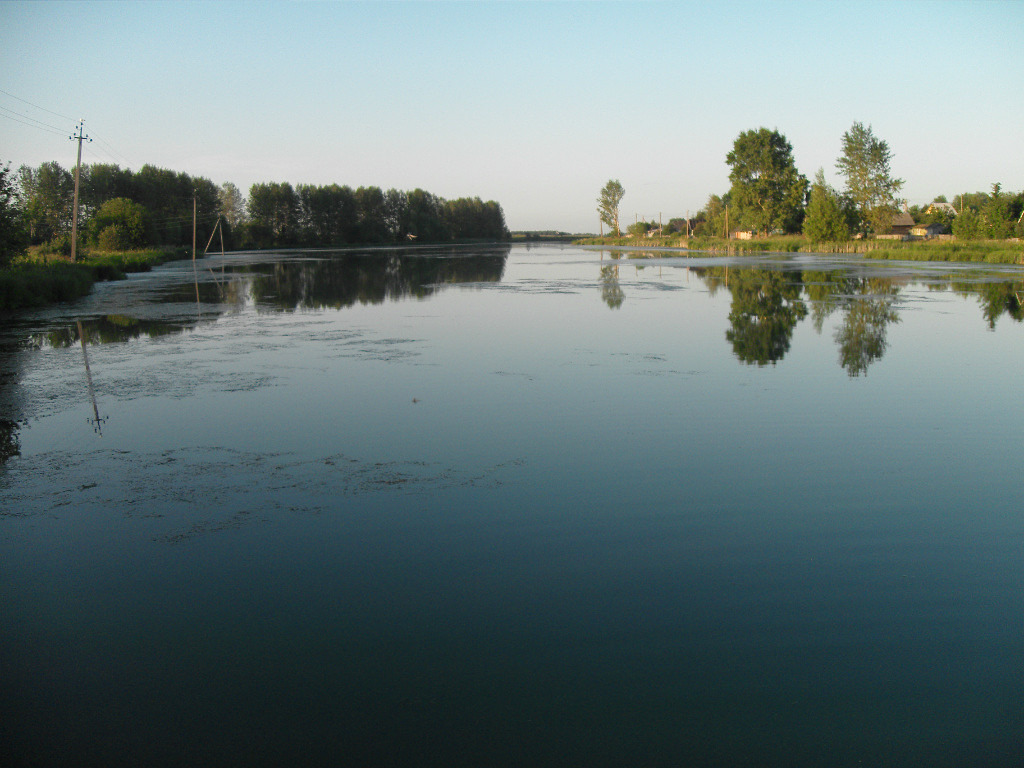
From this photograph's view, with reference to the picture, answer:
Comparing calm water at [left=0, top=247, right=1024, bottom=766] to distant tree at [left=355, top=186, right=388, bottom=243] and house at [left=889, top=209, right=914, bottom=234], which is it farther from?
distant tree at [left=355, top=186, right=388, bottom=243]

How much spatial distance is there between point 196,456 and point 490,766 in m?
4.78

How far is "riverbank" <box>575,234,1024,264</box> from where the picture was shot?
1570 inches

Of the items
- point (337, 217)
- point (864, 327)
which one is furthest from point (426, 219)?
point (864, 327)

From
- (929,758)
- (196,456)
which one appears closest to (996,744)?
(929,758)

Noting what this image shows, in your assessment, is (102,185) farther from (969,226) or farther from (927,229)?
(927,229)

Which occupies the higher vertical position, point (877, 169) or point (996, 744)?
point (877, 169)

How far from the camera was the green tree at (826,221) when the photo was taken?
54906 mm

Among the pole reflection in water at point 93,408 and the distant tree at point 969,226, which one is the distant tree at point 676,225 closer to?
the distant tree at point 969,226

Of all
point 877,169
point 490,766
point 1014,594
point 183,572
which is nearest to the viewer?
point 490,766

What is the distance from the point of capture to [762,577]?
4.43 metres

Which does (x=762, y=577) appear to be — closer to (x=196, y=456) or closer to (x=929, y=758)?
(x=929, y=758)

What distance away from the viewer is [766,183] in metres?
72.2

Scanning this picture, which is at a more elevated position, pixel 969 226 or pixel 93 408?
pixel 969 226

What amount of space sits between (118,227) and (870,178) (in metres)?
65.1
